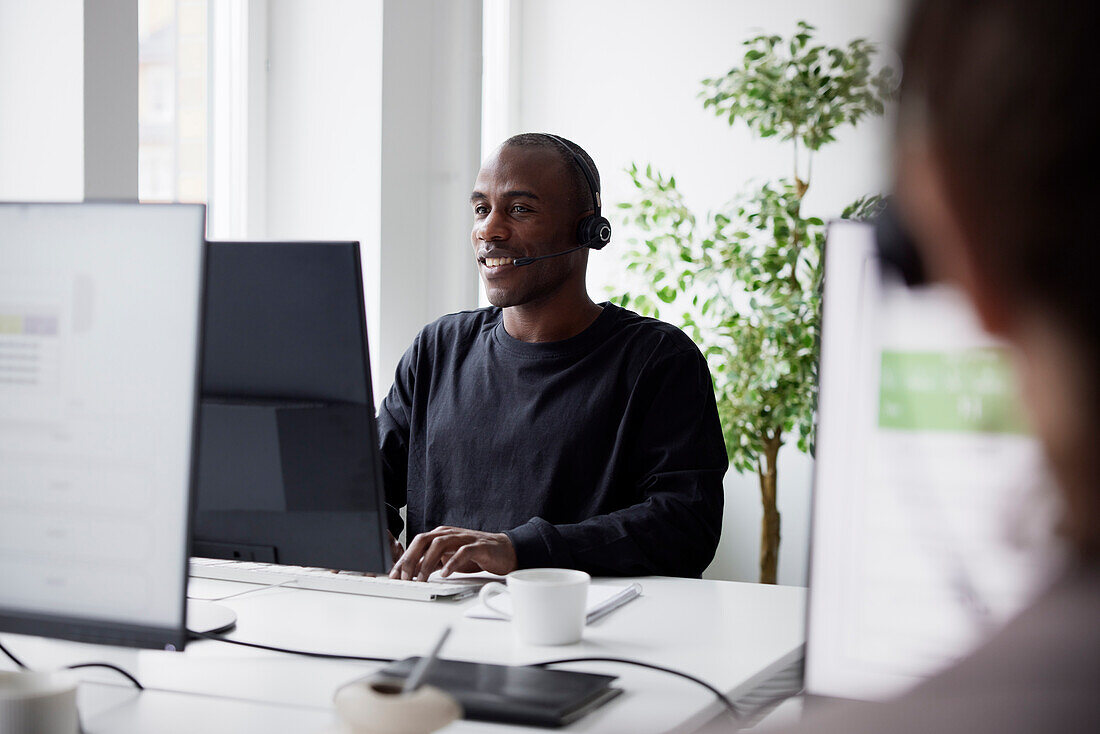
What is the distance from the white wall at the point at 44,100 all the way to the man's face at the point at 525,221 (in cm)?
74

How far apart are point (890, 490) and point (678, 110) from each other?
2.84 m

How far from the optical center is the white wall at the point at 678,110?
10.8 feet

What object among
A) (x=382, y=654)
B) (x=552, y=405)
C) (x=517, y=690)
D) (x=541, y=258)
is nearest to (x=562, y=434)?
(x=552, y=405)

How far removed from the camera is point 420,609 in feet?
4.52

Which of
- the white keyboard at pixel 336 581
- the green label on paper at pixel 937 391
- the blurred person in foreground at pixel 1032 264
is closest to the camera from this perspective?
the blurred person in foreground at pixel 1032 264

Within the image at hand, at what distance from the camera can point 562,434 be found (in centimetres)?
189

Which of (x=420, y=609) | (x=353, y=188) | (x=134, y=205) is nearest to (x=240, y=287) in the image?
(x=134, y=205)

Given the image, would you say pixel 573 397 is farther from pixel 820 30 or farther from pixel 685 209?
pixel 820 30

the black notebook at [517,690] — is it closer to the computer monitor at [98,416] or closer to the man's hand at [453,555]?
the computer monitor at [98,416]

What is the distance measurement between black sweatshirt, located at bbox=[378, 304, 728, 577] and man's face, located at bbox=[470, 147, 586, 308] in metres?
0.11

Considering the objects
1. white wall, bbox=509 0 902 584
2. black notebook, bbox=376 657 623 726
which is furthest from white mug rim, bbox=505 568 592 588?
white wall, bbox=509 0 902 584

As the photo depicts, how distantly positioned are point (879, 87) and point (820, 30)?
312 cm

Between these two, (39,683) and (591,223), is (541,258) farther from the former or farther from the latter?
(39,683)

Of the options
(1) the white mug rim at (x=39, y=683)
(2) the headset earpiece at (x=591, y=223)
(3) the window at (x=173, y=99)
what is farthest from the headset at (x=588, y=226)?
(1) the white mug rim at (x=39, y=683)
